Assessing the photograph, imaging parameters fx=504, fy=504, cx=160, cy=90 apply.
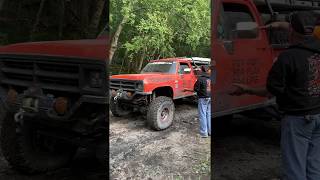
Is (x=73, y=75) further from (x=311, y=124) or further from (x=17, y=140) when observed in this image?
(x=311, y=124)

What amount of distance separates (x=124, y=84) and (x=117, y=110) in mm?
135

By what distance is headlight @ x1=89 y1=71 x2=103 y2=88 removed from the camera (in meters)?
2.40

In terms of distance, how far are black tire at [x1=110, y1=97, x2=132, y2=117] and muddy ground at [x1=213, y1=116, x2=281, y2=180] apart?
1.55 meters

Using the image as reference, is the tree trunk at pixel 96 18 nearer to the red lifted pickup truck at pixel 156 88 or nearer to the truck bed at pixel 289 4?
the red lifted pickup truck at pixel 156 88

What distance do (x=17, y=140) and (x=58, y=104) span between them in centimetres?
40

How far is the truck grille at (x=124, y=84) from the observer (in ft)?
7.98

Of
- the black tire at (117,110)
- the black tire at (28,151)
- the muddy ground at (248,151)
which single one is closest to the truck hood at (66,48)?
the black tire at (117,110)

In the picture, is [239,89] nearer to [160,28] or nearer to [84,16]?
[160,28]

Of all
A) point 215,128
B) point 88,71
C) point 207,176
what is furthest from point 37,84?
point 215,128

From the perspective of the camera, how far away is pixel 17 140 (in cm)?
276

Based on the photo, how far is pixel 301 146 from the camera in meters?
3.37

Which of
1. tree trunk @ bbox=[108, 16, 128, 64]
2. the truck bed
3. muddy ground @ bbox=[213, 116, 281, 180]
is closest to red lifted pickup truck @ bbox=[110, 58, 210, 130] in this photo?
tree trunk @ bbox=[108, 16, 128, 64]

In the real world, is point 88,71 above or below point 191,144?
above

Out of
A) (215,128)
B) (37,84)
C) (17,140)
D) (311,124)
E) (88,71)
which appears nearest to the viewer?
(88,71)
